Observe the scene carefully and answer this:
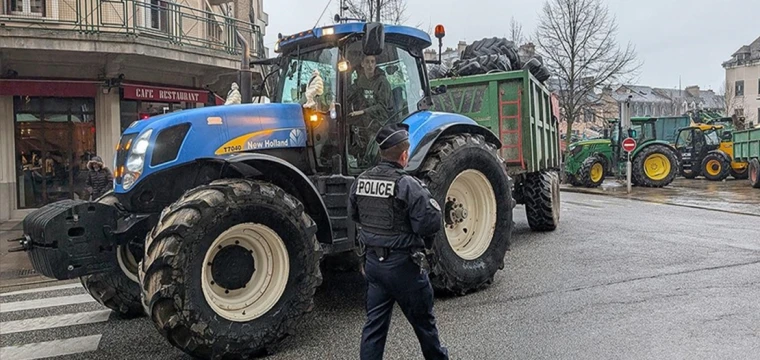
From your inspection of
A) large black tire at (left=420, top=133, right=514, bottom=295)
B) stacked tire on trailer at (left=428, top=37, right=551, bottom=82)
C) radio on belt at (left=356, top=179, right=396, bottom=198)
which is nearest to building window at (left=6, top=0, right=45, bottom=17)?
stacked tire on trailer at (left=428, top=37, right=551, bottom=82)

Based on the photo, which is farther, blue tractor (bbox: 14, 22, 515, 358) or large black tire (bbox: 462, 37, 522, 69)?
large black tire (bbox: 462, 37, 522, 69)

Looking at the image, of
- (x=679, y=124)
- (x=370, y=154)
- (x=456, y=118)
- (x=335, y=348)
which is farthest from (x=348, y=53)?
(x=679, y=124)

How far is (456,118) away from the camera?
6.54m

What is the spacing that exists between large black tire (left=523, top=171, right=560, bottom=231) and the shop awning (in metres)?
10.5

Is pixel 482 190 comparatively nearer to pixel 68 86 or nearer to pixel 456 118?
pixel 456 118

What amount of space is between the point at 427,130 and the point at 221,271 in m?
2.65

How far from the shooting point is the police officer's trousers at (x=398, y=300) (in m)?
3.66

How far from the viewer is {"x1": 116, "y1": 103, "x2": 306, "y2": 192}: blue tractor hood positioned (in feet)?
15.1

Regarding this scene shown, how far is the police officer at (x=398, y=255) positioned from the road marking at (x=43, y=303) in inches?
168

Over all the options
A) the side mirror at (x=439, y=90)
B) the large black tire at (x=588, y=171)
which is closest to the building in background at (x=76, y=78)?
the side mirror at (x=439, y=90)

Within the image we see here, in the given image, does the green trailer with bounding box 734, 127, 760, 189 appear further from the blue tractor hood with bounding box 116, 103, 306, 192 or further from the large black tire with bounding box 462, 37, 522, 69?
the blue tractor hood with bounding box 116, 103, 306, 192

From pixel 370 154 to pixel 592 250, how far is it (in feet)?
14.2

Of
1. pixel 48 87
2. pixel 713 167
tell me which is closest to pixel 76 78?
pixel 48 87

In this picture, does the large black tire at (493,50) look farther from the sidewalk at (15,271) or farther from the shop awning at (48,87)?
the shop awning at (48,87)
